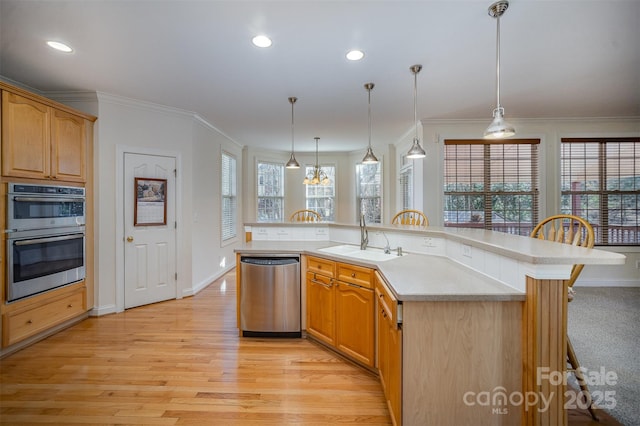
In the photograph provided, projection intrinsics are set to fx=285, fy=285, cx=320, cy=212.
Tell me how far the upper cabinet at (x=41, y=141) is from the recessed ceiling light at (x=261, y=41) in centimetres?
220

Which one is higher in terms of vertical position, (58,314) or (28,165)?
(28,165)

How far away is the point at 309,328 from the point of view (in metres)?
2.75

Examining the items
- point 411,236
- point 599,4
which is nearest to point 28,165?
point 411,236

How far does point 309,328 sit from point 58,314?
101 inches

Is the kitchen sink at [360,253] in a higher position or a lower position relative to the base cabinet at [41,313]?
higher

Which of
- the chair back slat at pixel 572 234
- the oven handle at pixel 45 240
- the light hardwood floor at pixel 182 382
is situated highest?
the chair back slat at pixel 572 234

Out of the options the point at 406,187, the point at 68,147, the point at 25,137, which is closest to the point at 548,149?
the point at 406,187

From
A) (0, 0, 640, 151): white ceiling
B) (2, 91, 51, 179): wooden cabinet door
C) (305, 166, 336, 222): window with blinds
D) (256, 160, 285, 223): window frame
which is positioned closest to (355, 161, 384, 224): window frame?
(305, 166, 336, 222): window with blinds

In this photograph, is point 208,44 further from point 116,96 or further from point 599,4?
point 599,4

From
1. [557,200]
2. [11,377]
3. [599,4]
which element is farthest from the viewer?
[557,200]

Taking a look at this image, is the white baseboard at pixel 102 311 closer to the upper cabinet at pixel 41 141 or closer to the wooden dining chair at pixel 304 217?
the upper cabinet at pixel 41 141

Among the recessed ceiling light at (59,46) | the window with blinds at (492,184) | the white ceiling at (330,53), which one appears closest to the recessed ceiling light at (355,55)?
the white ceiling at (330,53)

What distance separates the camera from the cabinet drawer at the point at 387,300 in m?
1.47

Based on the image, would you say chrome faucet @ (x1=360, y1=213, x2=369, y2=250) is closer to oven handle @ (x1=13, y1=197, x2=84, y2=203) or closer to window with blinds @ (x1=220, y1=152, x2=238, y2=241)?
oven handle @ (x1=13, y1=197, x2=84, y2=203)
